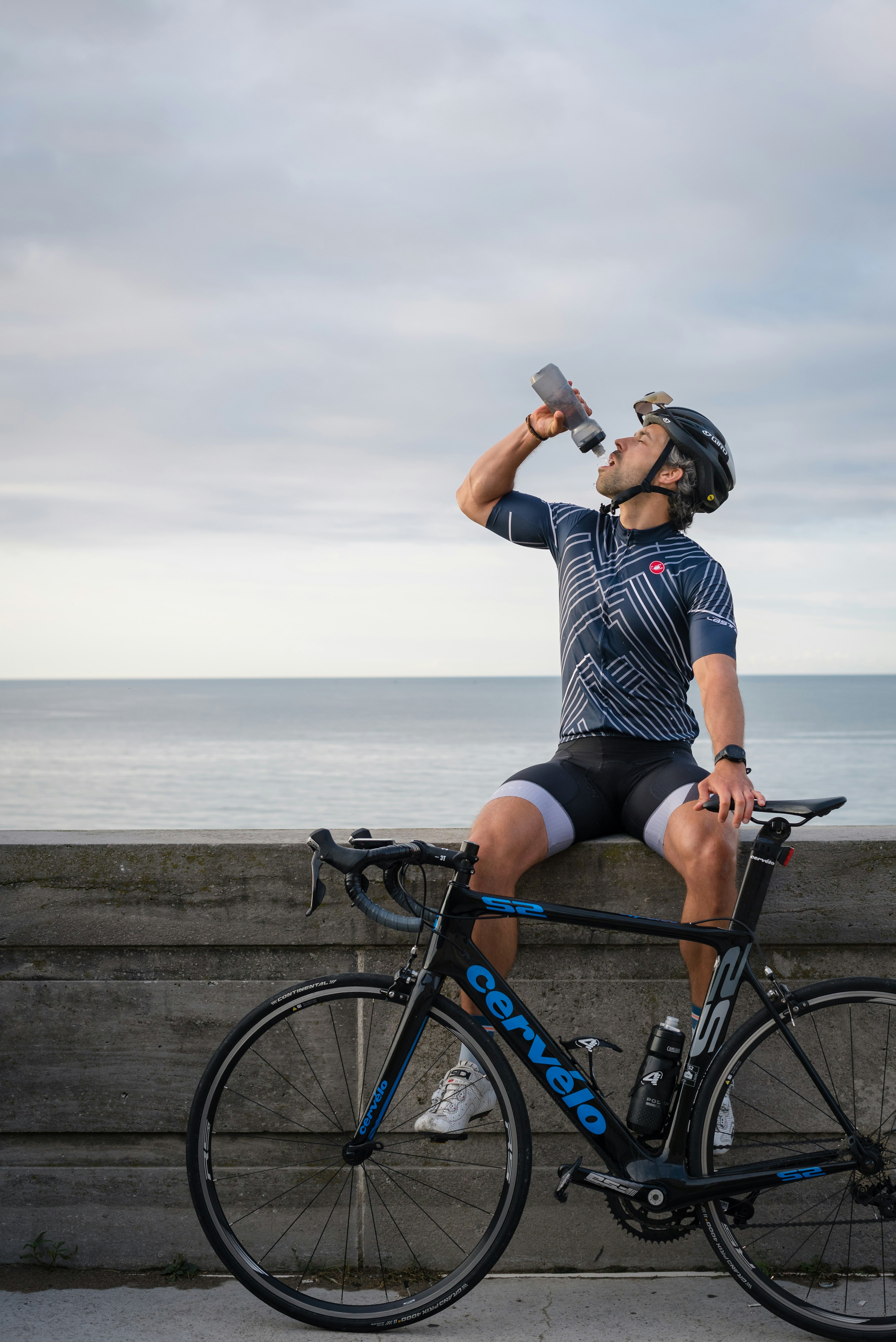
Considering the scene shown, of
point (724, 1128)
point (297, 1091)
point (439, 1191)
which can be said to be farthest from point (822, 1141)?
point (297, 1091)

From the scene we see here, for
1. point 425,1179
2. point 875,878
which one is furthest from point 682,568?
point 425,1179

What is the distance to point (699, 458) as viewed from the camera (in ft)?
11.6

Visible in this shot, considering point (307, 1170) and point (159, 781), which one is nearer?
point (307, 1170)

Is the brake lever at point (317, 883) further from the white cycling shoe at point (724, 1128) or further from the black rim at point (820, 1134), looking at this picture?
the black rim at point (820, 1134)

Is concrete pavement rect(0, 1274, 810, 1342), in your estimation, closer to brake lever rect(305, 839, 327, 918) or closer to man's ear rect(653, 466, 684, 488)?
brake lever rect(305, 839, 327, 918)

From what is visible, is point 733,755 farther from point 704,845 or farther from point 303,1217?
point 303,1217

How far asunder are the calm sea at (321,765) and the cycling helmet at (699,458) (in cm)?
408

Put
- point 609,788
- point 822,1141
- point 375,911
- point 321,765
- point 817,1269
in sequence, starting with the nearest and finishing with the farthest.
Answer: point 375,911
point 822,1141
point 817,1269
point 609,788
point 321,765

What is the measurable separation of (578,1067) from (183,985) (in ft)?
3.97

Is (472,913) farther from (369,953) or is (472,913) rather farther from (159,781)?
(159,781)

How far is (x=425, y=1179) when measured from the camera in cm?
328

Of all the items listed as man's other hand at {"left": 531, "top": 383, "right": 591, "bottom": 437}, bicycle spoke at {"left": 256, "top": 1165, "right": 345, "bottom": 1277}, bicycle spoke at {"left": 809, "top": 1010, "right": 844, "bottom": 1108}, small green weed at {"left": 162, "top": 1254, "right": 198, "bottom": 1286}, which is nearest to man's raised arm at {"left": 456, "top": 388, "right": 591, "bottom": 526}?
man's other hand at {"left": 531, "top": 383, "right": 591, "bottom": 437}

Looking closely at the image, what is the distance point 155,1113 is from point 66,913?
2.16 feet

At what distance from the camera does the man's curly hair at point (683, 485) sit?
11.7 feet
